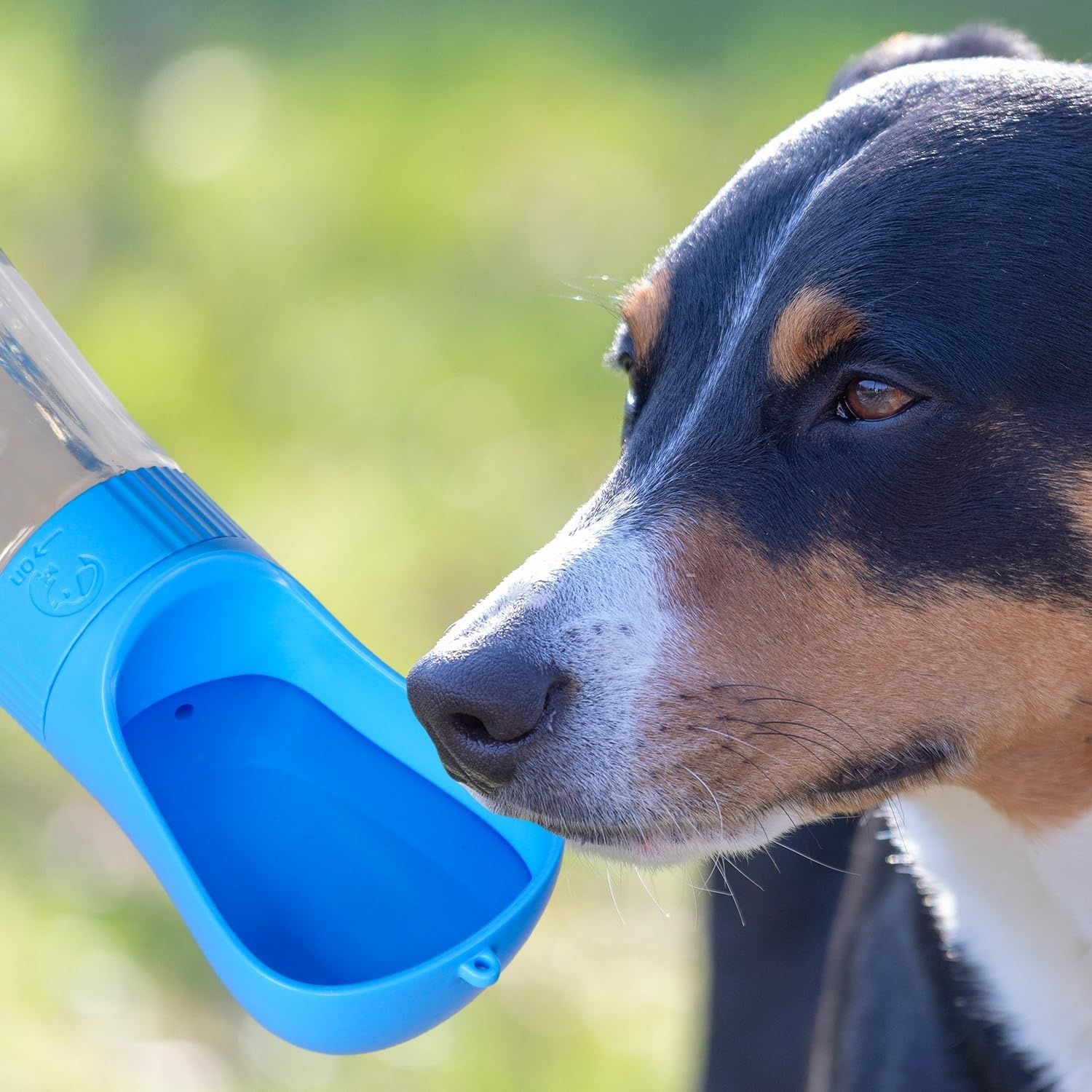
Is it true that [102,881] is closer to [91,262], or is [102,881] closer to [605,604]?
[605,604]

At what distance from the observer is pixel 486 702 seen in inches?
81.1

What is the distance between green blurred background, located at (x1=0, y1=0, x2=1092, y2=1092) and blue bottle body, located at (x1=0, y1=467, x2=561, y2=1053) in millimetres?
1340

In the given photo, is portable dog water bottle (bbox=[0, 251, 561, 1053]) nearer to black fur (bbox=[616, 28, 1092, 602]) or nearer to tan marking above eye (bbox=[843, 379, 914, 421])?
black fur (bbox=[616, 28, 1092, 602])

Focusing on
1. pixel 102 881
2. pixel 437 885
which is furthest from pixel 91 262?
pixel 437 885

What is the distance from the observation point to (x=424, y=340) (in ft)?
20.9

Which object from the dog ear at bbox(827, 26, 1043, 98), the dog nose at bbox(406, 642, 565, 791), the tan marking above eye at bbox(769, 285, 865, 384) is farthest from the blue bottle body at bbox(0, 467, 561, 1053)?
the dog ear at bbox(827, 26, 1043, 98)

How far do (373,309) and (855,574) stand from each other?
472 centimetres

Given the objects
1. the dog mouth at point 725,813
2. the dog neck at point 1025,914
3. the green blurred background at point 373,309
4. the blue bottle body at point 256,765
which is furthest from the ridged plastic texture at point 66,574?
the green blurred background at point 373,309

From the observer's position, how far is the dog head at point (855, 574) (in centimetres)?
211

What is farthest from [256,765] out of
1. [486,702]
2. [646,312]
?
Answer: [646,312]

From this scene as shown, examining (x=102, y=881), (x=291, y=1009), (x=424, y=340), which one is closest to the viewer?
(x=291, y=1009)

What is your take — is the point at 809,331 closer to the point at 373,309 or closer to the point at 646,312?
the point at 646,312

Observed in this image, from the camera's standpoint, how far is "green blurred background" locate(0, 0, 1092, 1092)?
4.00 metres

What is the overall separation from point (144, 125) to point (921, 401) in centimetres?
625
